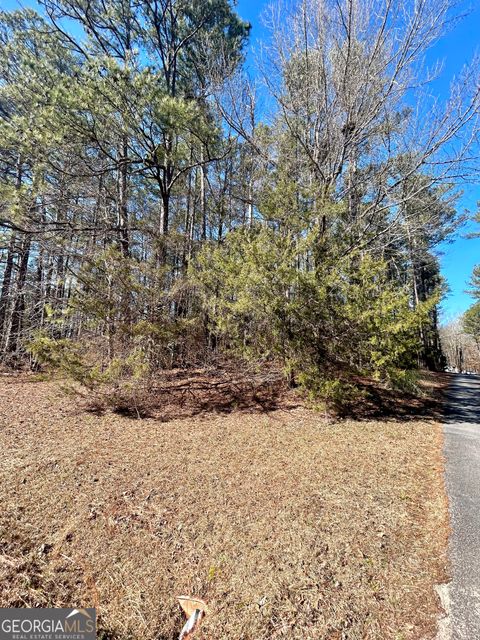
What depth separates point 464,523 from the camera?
8.75ft

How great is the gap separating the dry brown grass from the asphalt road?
0.11 meters

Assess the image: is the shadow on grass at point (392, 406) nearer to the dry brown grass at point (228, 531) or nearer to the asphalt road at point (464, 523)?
the asphalt road at point (464, 523)

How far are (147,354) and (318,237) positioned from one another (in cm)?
433

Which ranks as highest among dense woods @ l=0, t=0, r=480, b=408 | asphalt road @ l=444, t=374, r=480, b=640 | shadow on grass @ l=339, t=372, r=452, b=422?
dense woods @ l=0, t=0, r=480, b=408

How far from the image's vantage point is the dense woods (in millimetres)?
5449

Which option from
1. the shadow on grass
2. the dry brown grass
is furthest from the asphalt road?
the shadow on grass

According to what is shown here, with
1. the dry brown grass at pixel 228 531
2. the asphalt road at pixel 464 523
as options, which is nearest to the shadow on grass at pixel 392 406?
the asphalt road at pixel 464 523

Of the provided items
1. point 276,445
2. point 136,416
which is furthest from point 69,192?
point 276,445

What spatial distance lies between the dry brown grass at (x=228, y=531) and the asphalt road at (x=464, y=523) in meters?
0.11

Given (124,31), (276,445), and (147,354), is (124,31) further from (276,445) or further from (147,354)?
(276,445)

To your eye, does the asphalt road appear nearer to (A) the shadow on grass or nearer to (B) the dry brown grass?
(B) the dry brown grass

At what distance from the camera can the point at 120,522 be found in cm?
261

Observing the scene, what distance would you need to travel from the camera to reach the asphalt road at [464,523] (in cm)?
178

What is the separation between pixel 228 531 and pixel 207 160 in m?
8.80
